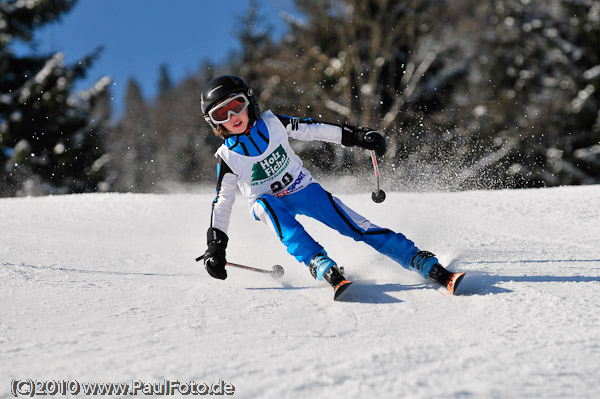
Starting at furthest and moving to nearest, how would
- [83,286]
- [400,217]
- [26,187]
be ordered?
[26,187] → [400,217] → [83,286]

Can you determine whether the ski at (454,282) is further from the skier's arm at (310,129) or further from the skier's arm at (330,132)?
the skier's arm at (310,129)

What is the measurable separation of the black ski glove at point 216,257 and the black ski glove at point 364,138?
1.00 meters

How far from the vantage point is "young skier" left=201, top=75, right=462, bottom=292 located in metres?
3.03

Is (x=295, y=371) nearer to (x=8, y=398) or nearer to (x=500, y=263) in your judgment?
(x=8, y=398)

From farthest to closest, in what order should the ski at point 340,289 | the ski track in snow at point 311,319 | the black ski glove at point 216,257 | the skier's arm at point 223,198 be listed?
the skier's arm at point 223,198 < the black ski glove at point 216,257 < the ski at point 340,289 < the ski track in snow at point 311,319

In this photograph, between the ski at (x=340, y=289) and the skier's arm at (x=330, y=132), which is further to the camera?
the skier's arm at (x=330, y=132)

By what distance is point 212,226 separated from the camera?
123 inches

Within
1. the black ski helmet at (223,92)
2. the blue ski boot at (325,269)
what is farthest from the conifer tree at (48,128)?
the blue ski boot at (325,269)

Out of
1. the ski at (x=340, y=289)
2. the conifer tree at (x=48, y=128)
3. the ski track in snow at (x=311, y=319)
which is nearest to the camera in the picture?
the ski track in snow at (x=311, y=319)

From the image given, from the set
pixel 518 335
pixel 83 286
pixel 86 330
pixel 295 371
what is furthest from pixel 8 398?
pixel 518 335

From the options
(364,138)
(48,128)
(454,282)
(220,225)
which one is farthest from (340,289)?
(48,128)

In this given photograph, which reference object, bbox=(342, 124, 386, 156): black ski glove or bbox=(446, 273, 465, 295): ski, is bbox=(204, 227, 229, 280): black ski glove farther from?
bbox=(446, 273, 465, 295): ski

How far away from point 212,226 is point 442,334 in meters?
1.56

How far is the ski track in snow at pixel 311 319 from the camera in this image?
1626 millimetres
